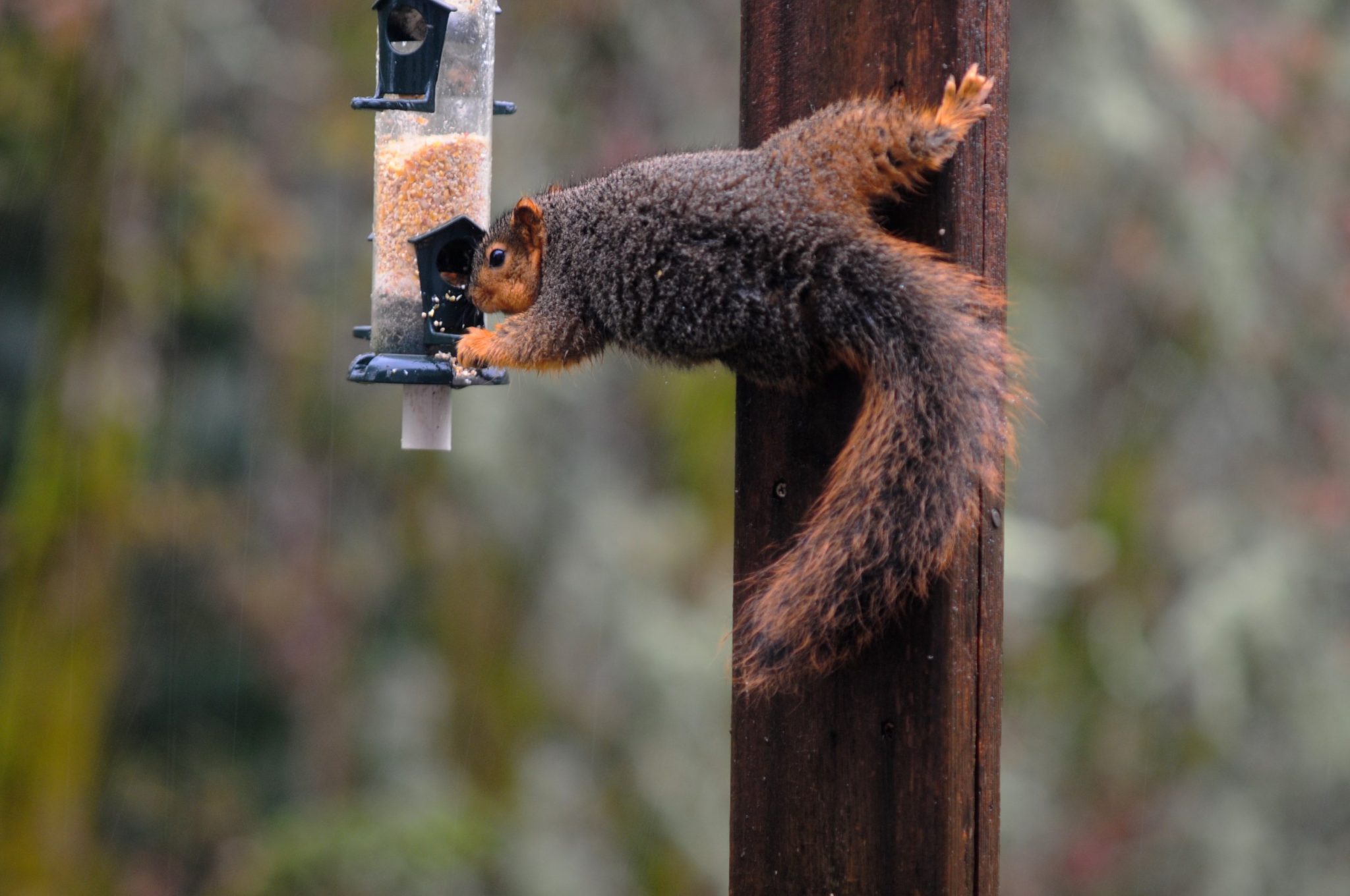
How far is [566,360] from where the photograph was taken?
2.13 meters

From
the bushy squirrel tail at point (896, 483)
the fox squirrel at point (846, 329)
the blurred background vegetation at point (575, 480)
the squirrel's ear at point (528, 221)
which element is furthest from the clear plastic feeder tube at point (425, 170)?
the blurred background vegetation at point (575, 480)

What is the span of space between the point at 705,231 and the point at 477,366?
1.91 ft

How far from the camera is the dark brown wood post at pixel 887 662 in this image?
1.70m

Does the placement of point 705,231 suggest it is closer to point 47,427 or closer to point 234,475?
point 47,427

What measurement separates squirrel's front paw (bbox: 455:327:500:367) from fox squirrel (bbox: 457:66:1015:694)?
364 millimetres

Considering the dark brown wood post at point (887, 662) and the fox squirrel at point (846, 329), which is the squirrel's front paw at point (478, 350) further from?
the dark brown wood post at point (887, 662)

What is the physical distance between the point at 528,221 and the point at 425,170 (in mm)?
374

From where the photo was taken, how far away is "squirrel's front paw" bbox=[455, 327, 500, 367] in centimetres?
218

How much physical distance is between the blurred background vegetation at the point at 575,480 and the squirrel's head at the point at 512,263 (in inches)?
96.4

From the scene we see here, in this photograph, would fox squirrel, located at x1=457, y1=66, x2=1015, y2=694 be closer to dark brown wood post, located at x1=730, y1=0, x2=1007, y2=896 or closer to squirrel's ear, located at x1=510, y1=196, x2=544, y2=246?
dark brown wood post, located at x1=730, y1=0, x2=1007, y2=896

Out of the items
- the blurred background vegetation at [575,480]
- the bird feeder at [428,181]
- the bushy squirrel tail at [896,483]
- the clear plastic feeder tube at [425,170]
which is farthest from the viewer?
the blurred background vegetation at [575,480]

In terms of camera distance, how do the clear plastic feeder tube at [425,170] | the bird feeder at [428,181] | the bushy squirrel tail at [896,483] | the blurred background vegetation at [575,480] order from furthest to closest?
the blurred background vegetation at [575,480], the clear plastic feeder tube at [425,170], the bird feeder at [428,181], the bushy squirrel tail at [896,483]

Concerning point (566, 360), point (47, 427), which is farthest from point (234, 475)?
point (566, 360)

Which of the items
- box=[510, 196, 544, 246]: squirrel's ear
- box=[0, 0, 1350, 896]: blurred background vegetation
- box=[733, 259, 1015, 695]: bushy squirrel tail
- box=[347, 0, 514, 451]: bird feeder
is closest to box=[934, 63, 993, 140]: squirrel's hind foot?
box=[733, 259, 1015, 695]: bushy squirrel tail
